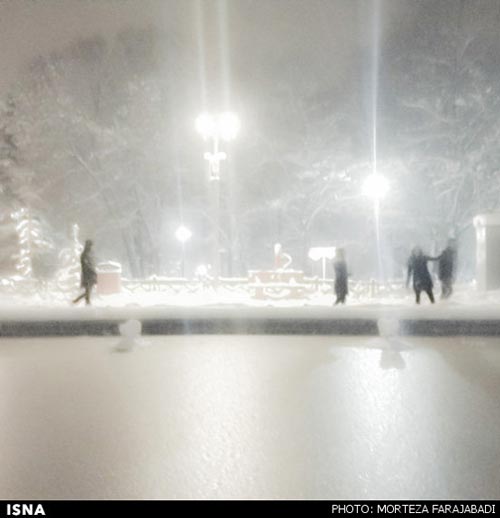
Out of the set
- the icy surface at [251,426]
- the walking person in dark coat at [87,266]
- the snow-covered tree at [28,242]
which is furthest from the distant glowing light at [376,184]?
the icy surface at [251,426]

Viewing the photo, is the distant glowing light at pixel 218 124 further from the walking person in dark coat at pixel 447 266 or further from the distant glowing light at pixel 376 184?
the walking person in dark coat at pixel 447 266

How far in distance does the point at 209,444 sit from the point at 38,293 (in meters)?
26.7

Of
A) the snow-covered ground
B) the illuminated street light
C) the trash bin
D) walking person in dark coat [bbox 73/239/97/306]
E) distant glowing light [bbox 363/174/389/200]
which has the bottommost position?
the snow-covered ground

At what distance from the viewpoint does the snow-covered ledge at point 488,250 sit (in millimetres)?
24906

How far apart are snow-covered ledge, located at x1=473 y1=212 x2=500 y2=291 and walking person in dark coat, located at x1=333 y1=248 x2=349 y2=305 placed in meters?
6.26

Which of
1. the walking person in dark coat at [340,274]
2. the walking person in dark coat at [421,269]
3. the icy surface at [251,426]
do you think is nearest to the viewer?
the icy surface at [251,426]

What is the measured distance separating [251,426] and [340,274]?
1610 centimetres

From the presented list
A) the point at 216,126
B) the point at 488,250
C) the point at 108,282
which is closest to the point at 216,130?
the point at 216,126

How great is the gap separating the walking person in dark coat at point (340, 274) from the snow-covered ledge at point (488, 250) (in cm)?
626

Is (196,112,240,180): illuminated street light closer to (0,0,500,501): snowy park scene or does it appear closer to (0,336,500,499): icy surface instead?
(0,0,500,501): snowy park scene

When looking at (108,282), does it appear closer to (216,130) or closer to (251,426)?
(216,130)

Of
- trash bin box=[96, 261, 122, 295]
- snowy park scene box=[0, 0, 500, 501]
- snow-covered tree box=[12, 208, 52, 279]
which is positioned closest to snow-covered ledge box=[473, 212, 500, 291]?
snowy park scene box=[0, 0, 500, 501]

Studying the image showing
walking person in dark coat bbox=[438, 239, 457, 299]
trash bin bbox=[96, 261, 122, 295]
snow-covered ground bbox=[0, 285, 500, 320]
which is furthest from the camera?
trash bin bbox=[96, 261, 122, 295]

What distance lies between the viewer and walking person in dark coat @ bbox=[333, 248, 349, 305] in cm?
2206
